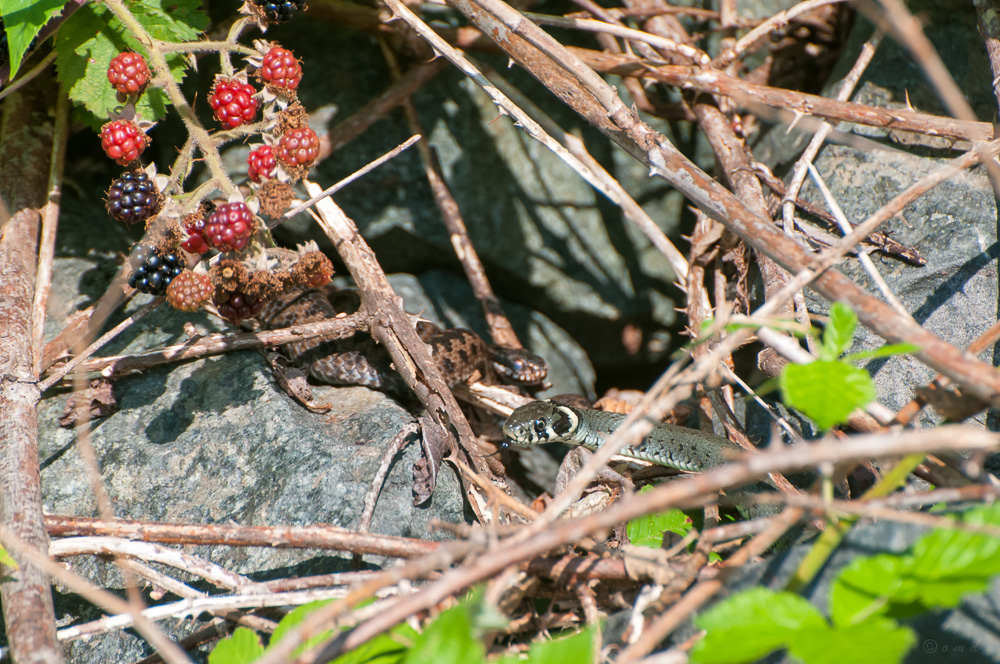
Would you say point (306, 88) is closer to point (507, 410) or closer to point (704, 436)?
point (507, 410)

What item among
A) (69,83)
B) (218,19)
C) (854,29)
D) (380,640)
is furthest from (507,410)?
(854,29)

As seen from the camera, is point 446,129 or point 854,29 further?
point 446,129

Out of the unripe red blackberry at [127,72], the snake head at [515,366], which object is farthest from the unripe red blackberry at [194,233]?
the snake head at [515,366]

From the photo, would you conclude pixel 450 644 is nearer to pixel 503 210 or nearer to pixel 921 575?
A: pixel 921 575

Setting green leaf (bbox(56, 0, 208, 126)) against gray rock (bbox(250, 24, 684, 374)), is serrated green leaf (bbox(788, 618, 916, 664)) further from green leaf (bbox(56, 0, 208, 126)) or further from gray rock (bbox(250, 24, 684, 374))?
gray rock (bbox(250, 24, 684, 374))

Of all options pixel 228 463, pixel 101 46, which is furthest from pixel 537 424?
pixel 101 46

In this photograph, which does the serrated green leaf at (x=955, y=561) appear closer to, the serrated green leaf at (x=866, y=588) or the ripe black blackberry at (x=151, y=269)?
the serrated green leaf at (x=866, y=588)

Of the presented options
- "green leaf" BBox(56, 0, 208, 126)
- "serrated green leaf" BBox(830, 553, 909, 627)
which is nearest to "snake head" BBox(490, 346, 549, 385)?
"green leaf" BBox(56, 0, 208, 126)
